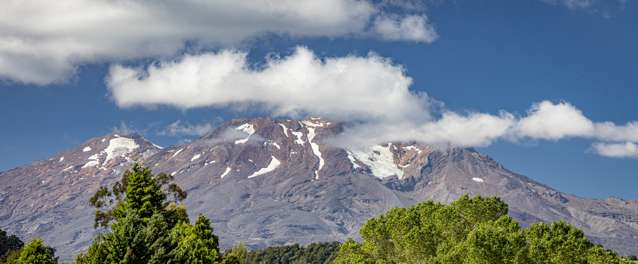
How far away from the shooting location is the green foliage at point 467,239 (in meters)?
77.2

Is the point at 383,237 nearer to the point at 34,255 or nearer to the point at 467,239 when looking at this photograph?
the point at 467,239

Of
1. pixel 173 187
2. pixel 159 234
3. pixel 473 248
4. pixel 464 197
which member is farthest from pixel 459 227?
pixel 159 234

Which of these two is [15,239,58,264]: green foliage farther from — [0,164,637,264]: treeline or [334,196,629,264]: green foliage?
[334,196,629,264]: green foliage

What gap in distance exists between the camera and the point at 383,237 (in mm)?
101812

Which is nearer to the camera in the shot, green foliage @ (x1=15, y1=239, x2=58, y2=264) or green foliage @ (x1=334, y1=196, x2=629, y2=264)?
green foliage @ (x1=15, y1=239, x2=58, y2=264)

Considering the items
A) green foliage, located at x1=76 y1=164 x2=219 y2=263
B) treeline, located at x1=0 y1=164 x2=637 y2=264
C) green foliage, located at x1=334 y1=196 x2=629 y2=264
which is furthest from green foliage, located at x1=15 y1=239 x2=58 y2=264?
green foliage, located at x1=334 y1=196 x2=629 y2=264

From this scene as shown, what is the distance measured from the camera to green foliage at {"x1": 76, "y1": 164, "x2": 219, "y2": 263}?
5406 centimetres

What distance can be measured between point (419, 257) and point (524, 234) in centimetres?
1453

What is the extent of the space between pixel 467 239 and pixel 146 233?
118ft

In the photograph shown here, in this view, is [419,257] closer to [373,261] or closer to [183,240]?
[373,261]

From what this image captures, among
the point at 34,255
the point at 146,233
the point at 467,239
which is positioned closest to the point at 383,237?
the point at 467,239

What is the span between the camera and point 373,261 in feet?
330

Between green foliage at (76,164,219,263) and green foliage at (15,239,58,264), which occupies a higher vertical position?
green foliage at (76,164,219,263)

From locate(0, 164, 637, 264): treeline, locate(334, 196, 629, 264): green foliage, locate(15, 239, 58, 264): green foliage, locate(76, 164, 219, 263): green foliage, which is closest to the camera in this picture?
locate(76, 164, 219, 263): green foliage
